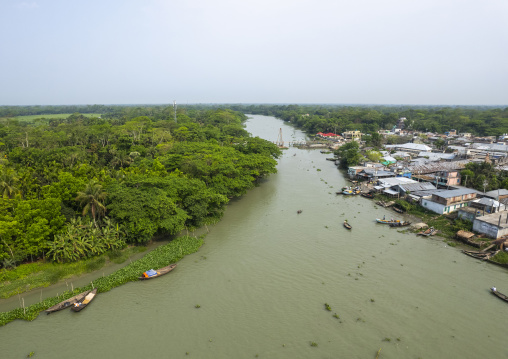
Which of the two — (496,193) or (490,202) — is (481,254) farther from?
(496,193)

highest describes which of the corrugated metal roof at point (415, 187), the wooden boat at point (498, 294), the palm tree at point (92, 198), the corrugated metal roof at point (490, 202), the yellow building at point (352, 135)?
the yellow building at point (352, 135)

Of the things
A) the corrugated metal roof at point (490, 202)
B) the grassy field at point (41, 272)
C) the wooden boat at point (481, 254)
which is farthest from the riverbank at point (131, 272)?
the corrugated metal roof at point (490, 202)

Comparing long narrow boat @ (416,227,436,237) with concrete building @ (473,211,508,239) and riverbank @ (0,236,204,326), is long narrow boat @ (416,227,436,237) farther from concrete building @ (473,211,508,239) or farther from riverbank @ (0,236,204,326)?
riverbank @ (0,236,204,326)

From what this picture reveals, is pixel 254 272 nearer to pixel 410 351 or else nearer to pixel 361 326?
pixel 361 326

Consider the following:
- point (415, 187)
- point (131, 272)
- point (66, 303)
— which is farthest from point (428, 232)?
point (66, 303)

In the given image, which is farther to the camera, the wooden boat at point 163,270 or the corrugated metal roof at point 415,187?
the corrugated metal roof at point 415,187

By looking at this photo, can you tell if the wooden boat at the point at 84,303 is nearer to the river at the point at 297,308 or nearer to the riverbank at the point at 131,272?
the river at the point at 297,308
